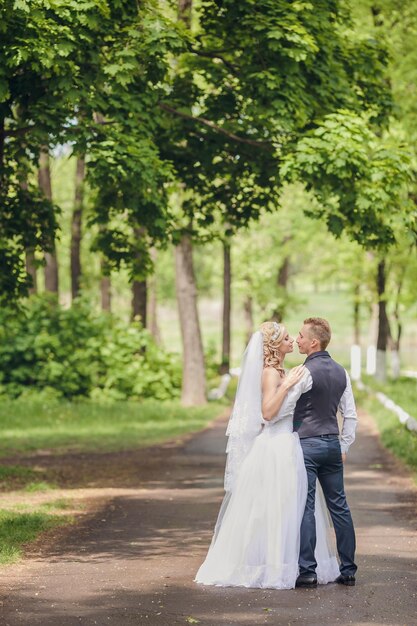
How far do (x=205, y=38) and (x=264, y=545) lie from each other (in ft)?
35.5

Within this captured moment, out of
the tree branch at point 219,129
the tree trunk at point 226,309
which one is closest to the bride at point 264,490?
the tree branch at point 219,129

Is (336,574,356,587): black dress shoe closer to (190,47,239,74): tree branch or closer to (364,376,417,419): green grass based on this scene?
(190,47,239,74): tree branch

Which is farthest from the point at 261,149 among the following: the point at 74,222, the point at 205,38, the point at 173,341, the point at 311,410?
the point at 173,341

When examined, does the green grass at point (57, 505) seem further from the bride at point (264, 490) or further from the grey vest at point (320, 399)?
the grey vest at point (320, 399)

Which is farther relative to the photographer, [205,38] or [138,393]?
[138,393]

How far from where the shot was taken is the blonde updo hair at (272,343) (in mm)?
8797

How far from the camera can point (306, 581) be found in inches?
336

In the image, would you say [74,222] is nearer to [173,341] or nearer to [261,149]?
[261,149]

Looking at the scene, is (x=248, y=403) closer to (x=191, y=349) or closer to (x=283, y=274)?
(x=191, y=349)

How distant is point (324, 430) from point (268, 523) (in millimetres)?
826

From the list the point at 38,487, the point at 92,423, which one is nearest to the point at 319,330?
the point at 38,487

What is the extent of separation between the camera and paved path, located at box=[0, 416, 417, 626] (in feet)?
24.8

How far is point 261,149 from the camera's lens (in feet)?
58.3

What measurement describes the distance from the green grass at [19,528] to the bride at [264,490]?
6.72 feet
